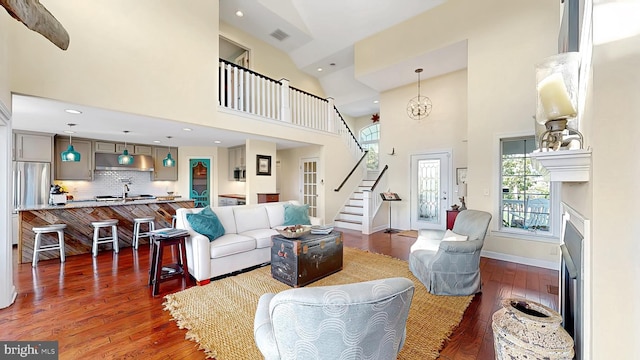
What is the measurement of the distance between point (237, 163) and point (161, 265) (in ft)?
16.0

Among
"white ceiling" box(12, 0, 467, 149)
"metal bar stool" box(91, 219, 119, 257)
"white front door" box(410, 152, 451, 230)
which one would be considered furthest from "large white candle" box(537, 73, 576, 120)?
"metal bar stool" box(91, 219, 119, 257)

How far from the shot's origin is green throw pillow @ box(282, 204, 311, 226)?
4.58 meters

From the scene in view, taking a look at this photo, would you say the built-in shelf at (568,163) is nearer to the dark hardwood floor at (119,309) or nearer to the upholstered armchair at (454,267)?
the dark hardwood floor at (119,309)

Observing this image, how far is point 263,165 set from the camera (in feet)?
20.5

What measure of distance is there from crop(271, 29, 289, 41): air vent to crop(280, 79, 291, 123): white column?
1.94 meters

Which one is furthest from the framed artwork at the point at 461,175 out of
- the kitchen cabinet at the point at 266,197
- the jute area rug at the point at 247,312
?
the kitchen cabinet at the point at 266,197

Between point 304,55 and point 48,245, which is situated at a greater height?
point 304,55

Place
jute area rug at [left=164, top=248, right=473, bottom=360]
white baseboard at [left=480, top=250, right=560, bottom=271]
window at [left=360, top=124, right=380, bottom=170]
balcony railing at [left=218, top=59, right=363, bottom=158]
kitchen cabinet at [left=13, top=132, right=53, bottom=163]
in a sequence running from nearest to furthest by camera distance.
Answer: jute area rug at [left=164, top=248, right=473, bottom=360] → white baseboard at [left=480, top=250, right=560, bottom=271] → balcony railing at [left=218, top=59, right=363, bottom=158] → kitchen cabinet at [left=13, top=132, right=53, bottom=163] → window at [left=360, top=124, right=380, bottom=170]

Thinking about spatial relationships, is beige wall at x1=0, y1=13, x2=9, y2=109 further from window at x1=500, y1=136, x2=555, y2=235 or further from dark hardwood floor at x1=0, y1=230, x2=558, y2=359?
window at x1=500, y1=136, x2=555, y2=235

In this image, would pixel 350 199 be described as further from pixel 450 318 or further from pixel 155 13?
pixel 155 13

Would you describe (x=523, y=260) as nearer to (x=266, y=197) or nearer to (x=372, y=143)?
(x=266, y=197)

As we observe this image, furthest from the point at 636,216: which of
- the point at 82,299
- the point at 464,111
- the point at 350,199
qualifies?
the point at 350,199

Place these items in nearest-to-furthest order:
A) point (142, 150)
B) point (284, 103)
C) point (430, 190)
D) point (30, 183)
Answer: point (30, 183) → point (284, 103) → point (430, 190) → point (142, 150)

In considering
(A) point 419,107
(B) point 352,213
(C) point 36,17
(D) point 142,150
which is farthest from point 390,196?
(D) point 142,150
